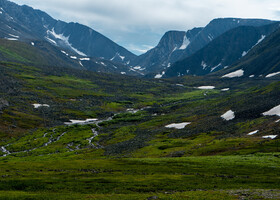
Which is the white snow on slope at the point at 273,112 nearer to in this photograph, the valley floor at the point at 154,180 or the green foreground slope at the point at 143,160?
the green foreground slope at the point at 143,160

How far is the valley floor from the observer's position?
1451 inches

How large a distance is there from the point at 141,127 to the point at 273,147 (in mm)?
87621

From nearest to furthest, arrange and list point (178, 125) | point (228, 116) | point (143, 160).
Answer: point (143, 160)
point (228, 116)
point (178, 125)

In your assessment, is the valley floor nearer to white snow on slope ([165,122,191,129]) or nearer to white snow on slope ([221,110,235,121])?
white snow on slope ([221,110,235,121])

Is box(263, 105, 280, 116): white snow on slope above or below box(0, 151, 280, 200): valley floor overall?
above

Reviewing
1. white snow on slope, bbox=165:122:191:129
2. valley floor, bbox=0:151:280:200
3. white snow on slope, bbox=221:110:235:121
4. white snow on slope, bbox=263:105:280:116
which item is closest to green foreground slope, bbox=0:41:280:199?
valley floor, bbox=0:151:280:200

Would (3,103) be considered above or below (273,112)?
below

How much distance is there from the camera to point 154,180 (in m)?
45.5

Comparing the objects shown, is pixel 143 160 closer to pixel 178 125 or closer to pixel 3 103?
pixel 178 125

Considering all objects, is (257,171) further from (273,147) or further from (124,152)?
(124,152)

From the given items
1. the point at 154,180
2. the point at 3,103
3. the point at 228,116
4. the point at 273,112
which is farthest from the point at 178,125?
the point at 3,103

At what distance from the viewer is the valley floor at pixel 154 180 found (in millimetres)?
36844

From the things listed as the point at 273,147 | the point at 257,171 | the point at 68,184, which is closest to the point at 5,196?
the point at 68,184

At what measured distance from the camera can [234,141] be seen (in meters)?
79.3
